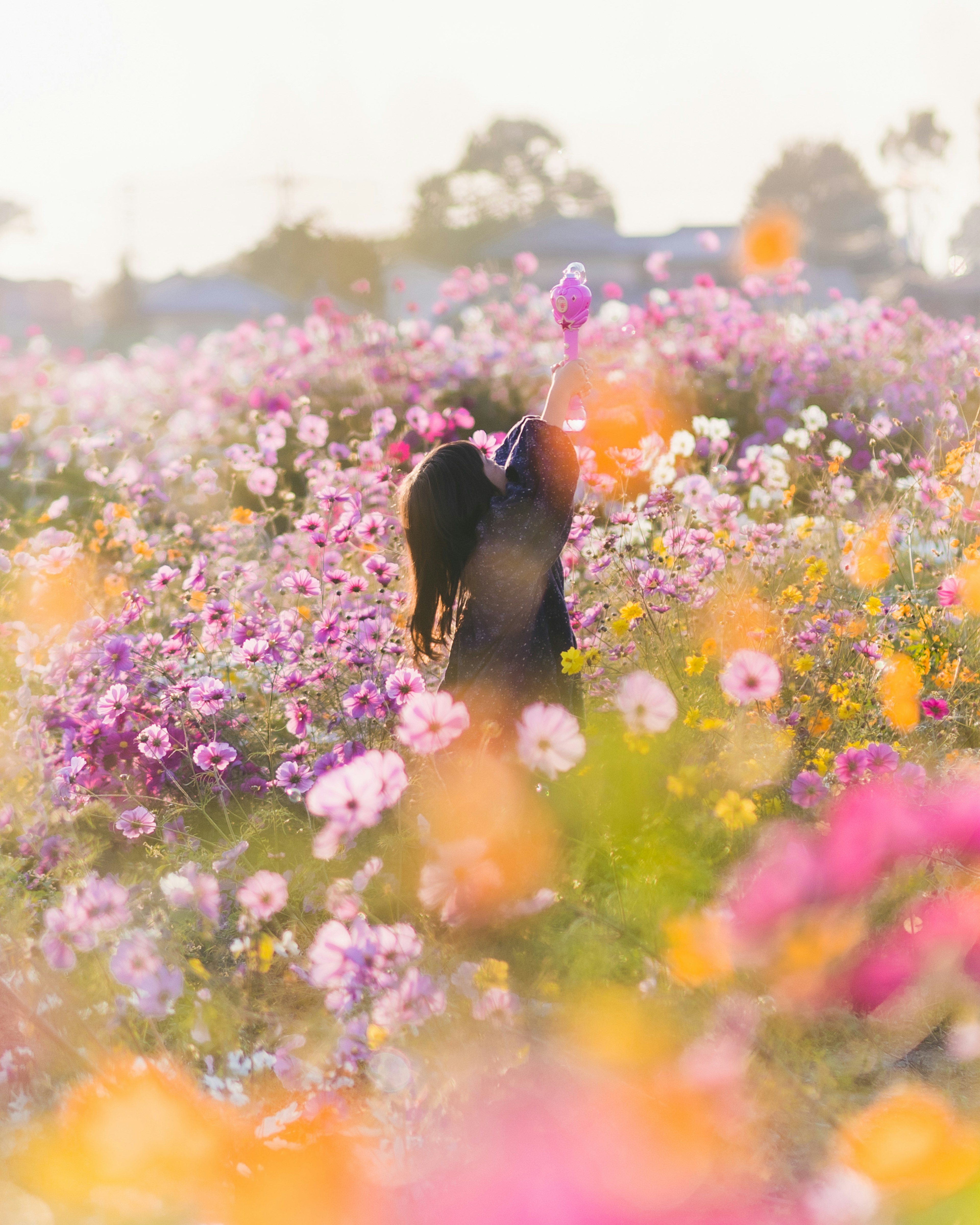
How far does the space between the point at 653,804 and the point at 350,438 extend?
3.26 metres

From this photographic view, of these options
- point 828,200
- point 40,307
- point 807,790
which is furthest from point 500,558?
point 40,307

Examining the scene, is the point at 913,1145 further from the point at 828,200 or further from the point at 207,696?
the point at 828,200

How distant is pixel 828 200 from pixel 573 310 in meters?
52.8

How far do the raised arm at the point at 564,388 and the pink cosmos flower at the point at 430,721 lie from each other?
1045mm

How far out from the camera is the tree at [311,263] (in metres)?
36.5

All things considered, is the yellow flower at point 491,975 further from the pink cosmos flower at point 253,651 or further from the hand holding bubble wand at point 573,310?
the hand holding bubble wand at point 573,310

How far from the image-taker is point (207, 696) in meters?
2.69

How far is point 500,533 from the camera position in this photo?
8.47ft

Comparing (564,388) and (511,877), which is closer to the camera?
(511,877)

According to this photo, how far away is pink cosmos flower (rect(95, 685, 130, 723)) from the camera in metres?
2.85

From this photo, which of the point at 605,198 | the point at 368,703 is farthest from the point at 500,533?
the point at 605,198

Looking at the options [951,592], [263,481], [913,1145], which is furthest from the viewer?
[263,481]

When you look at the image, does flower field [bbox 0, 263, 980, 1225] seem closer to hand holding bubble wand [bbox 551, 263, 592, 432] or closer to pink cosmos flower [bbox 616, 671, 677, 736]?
pink cosmos flower [bbox 616, 671, 677, 736]

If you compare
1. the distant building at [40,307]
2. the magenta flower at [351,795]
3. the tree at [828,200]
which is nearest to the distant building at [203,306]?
the distant building at [40,307]
